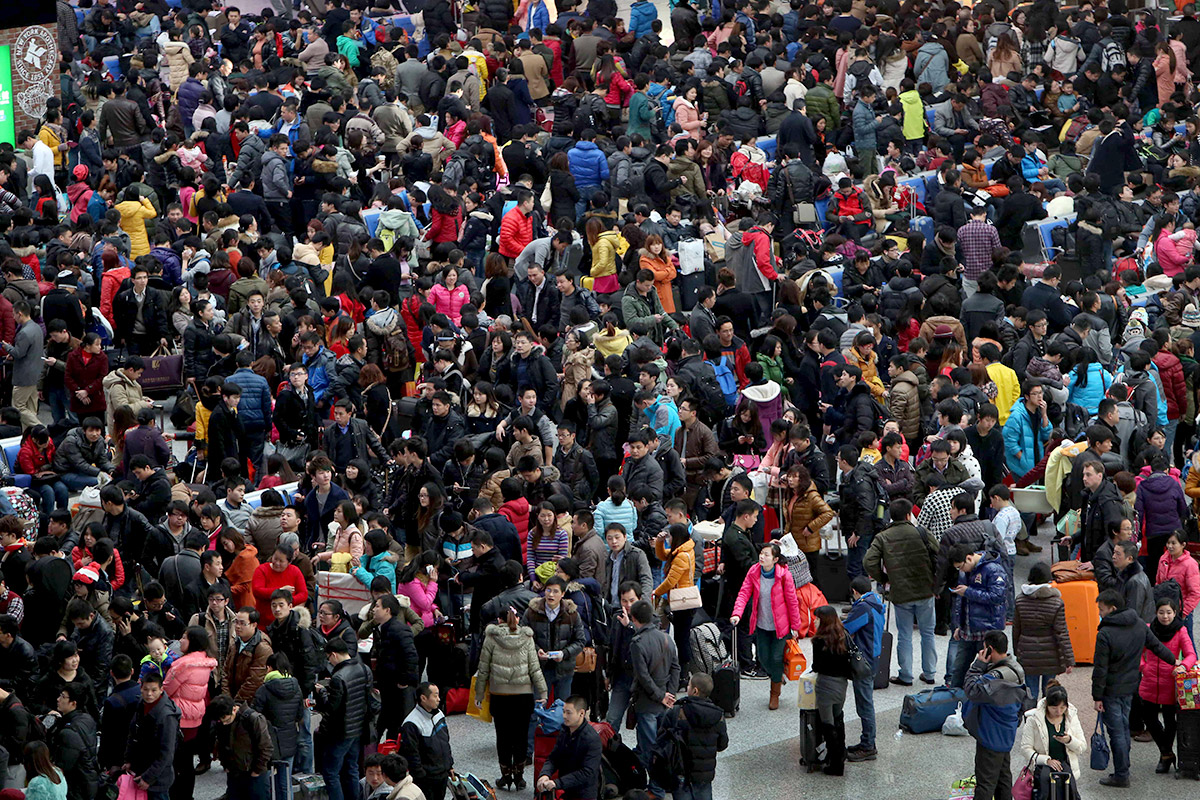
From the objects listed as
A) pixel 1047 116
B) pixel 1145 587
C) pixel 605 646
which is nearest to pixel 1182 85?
Answer: pixel 1047 116

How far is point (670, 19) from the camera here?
27.8 metres

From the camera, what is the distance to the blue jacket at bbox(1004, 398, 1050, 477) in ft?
49.0

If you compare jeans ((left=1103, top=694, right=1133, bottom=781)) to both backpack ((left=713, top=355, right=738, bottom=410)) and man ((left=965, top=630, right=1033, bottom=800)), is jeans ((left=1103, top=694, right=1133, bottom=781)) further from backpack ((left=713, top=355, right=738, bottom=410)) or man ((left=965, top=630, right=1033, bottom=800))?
backpack ((left=713, top=355, right=738, bottom=410))

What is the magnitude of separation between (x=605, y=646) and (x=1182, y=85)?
53.4 feet

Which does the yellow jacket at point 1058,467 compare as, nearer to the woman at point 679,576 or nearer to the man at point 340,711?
the woman at point 679,576

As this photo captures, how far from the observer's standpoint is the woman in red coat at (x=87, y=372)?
1573 centimetres

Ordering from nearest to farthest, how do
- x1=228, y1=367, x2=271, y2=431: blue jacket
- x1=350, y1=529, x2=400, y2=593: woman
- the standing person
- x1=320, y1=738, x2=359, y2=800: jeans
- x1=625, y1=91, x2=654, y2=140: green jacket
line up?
1. x1=320, y1=738, x2=359, y2=800: jeans
2. the standing person
3. x1=350, y1=529, x2=400, y2=593: woman
4. x1=228, y1=367, x2=271, y2=431: blue jacket
5. x1=625, y1=91, x2=654, y2=140: green jacket

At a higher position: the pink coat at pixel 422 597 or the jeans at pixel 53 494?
the jeans at pixel 53 494

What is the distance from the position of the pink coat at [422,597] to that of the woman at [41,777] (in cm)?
Answer: 268

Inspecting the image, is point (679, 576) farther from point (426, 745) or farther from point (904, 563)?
point (426, 745)

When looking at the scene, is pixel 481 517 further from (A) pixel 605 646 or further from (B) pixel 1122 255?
(B) pixel 1122 255

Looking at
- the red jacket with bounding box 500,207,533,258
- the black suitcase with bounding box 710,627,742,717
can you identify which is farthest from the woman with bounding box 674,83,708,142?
the black suitcase with bounding box 710,627,742,717

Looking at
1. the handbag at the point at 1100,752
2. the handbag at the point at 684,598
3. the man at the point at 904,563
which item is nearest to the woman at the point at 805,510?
the man at the point at 904,563

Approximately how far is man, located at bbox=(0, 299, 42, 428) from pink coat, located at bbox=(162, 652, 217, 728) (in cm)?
514
